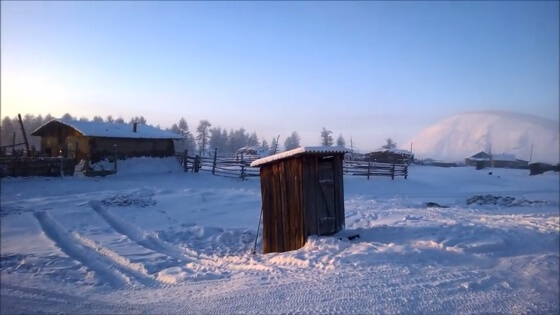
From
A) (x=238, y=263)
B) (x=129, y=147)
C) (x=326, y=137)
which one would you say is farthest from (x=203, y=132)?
(x=238, y=263)

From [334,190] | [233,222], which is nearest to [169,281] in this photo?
[334,190]

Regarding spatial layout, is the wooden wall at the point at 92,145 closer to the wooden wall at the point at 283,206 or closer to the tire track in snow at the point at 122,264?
the tire track in snow at the point at 122,264

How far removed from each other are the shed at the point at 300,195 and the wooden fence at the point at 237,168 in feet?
47.9

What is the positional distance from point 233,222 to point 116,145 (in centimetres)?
1624

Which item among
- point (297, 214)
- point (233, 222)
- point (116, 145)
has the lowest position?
point (233, 222)

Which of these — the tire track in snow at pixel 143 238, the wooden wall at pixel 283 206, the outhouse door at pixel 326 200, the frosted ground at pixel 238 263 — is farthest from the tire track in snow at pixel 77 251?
the outhouse door at pixel 326 200

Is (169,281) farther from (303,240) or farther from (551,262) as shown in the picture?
(551,262)

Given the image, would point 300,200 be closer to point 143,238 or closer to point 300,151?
point 300,151

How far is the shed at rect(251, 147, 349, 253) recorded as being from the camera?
9266 millimetres

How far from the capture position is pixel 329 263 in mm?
6992

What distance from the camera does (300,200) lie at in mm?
9250

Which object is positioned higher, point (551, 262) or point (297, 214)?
point (297, 214)

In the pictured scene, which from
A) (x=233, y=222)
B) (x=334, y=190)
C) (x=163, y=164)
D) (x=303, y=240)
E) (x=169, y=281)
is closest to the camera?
(x=169, y=281)

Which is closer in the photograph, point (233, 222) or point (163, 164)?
point (233, 222)
